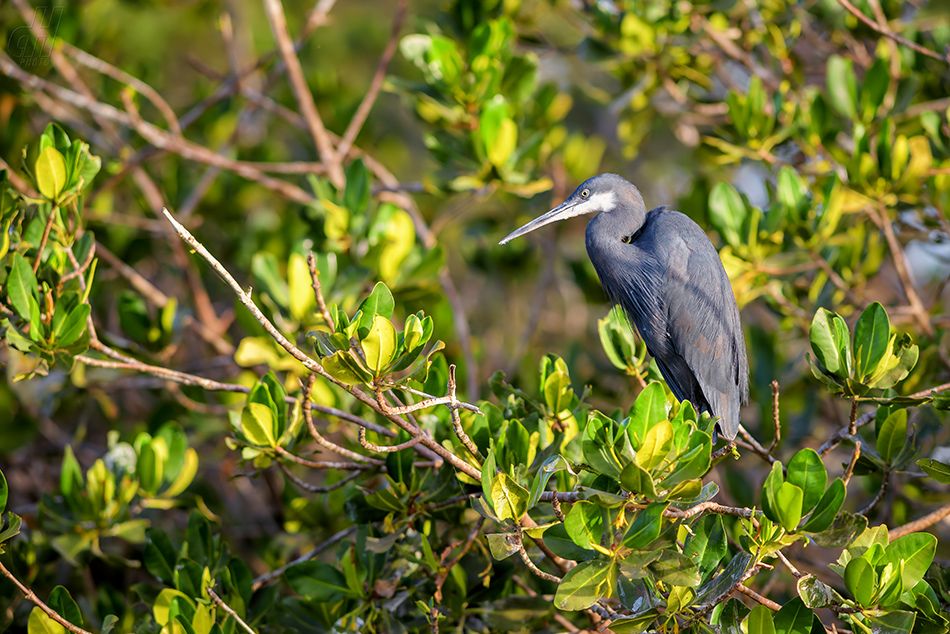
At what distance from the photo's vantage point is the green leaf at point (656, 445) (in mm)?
1673

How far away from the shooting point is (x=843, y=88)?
319cm

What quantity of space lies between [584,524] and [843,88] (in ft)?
8.18

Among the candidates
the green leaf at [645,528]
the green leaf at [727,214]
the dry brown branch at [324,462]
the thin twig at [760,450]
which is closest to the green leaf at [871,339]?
the thin twig at [760,450]

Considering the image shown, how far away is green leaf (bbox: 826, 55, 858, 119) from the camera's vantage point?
3.16 meters

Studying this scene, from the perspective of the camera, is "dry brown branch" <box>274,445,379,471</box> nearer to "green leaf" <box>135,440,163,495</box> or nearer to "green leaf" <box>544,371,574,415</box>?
"green leaf" <box>544,371,574,415</box>

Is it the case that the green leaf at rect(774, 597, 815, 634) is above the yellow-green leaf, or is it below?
below

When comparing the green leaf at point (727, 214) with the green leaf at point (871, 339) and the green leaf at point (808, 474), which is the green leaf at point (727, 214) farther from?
the green leaf at point (808, 474)

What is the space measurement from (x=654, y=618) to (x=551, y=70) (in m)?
6.37

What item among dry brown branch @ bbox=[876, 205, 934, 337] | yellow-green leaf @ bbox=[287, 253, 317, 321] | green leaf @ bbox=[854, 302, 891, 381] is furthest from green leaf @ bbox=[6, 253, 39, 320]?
dry brown branch @ bbox=[876, 205, 934, 337]

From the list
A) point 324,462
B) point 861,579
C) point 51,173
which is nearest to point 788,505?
point 861,579

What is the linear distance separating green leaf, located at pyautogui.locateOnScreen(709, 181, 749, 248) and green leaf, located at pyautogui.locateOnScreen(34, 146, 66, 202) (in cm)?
235

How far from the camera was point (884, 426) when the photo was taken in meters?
2.17

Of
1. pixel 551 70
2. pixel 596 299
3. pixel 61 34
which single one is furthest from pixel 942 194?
pixel 551 70

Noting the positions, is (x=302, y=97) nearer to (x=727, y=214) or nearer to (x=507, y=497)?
(x=727, y=214)
